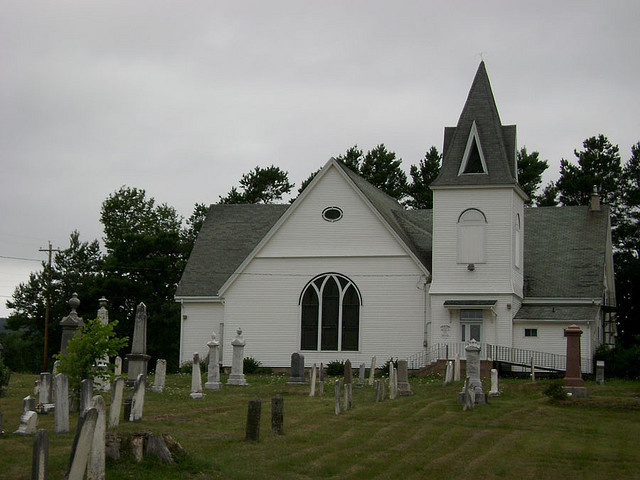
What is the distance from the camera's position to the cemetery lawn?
53.2ft

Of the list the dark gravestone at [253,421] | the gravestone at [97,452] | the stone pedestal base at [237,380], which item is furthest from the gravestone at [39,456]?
the stone pedestal base at [237,380]

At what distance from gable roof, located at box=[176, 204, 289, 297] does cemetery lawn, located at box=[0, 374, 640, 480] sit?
19.2m

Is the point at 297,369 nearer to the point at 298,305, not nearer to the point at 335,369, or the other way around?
the point at 335,369

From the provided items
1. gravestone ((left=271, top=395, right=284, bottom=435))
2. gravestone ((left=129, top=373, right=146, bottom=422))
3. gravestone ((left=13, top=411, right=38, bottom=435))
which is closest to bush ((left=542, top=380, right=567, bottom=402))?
gravestone ((left=271, top=395, right=284, bottom=435))

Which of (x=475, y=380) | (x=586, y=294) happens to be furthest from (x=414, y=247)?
(x=475, y=380)

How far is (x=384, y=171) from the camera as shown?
7238 cm

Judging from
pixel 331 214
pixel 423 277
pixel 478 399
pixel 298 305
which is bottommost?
pixel 478 399

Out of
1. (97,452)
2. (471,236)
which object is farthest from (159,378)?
(471,236)

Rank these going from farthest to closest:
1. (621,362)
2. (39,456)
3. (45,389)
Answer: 1. (621,362)
2. (45,389)
3. (39,456)

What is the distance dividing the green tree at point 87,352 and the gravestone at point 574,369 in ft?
41.3

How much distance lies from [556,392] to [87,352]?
12522 millimetres

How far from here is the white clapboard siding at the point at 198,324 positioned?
46625 mm

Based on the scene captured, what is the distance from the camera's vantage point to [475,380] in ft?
89.2

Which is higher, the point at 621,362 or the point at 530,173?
the point at 530,173
